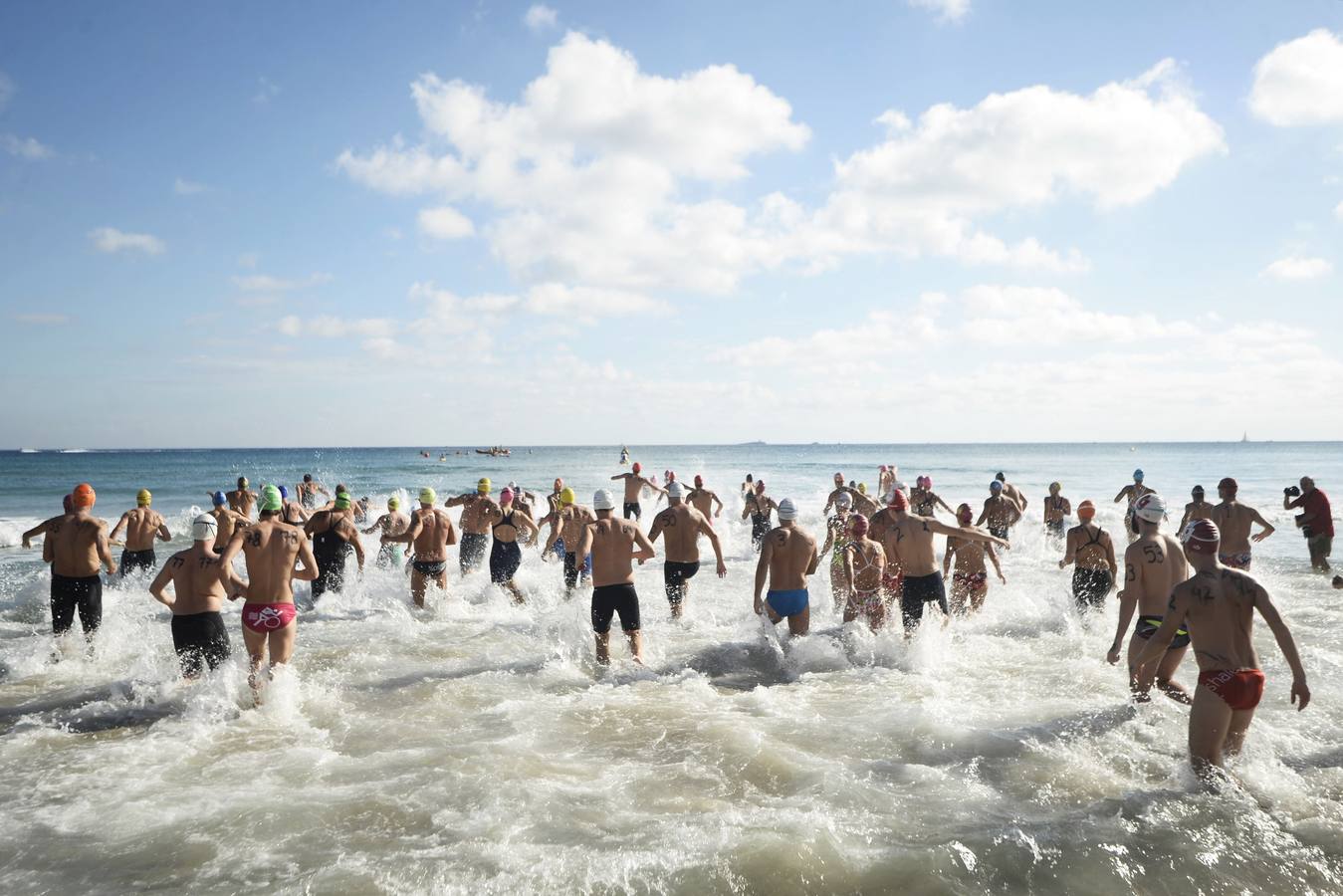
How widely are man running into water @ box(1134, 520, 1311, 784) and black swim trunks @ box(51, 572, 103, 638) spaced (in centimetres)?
954

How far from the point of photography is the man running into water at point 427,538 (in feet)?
31.0

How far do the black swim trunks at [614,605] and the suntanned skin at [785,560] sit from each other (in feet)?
4.24

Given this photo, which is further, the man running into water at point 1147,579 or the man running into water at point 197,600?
the man running into water at point 197,600

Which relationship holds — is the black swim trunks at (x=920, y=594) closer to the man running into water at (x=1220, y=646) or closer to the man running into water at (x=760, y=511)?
the man running into water at (x=1220, y=646)

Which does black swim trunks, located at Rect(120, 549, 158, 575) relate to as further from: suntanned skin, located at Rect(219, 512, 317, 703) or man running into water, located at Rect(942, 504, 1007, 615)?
man running into water, located at Rect(942, 504, 1007, 615)

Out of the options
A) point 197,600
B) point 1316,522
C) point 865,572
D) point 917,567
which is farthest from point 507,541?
point 1316,522

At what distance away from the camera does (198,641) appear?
607cm

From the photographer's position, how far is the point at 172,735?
5582 mm

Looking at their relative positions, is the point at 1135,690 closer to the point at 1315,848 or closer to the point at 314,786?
the point at 1315,848

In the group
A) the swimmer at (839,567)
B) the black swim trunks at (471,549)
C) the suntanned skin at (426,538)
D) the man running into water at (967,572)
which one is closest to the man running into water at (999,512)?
the swimmer at (839,567)

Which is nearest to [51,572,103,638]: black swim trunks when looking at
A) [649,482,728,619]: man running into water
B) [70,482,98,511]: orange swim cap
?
[70,482,98,511]: orange swim cap

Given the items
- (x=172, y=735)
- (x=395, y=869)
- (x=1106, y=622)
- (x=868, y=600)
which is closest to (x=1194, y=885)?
(x=395, y=869)

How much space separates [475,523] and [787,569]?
534cm

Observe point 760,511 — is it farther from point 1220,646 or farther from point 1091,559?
point 1220,646
